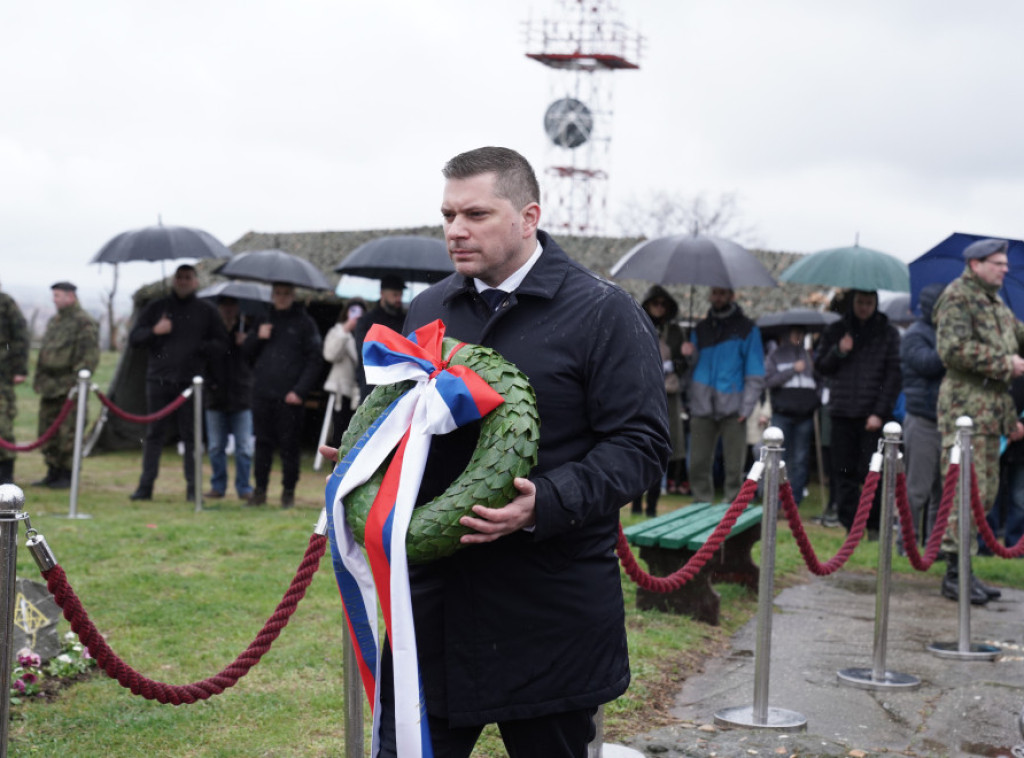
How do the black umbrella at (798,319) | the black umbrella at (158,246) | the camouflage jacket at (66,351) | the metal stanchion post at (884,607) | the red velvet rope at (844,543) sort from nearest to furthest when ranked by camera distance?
1. the red velvet rope at (844,543)
2. the metal stanchion post at (884,607)
3. the black umbrella at (158,246)
4. the camouflage jacket at (66,351)
5. the black umbrella at (798,319)

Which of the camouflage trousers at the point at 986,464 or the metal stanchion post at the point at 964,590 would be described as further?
the camouflage trousers at the point at 986,464

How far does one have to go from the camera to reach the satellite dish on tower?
103 ft

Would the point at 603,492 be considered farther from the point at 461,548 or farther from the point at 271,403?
the point at 271,403

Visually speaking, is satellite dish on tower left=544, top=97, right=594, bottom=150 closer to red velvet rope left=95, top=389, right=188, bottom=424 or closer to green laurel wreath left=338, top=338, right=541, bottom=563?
red velvet rope left=95, top=389, right=188, bottom=424

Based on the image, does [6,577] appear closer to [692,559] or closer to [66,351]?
[692,559]

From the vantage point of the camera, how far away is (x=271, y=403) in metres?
11.0

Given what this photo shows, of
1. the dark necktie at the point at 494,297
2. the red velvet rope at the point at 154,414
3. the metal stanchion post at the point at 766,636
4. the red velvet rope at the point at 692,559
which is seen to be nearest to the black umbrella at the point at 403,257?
the red velvet rope at the point at 154,414

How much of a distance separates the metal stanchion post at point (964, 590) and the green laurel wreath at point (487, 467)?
4423 millimetres

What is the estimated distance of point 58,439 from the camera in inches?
479

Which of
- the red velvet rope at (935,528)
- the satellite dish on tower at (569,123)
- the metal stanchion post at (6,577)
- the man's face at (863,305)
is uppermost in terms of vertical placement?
the satellite dish on tower at (569,123)

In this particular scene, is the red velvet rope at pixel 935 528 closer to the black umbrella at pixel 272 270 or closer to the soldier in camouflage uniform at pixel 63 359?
the black umbrella at pixel 272 270

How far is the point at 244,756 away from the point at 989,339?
205 inches

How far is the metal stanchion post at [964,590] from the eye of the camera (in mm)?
6520

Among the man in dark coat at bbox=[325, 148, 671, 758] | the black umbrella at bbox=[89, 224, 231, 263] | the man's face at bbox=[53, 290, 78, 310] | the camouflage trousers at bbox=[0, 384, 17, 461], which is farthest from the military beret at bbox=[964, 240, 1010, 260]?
the man's face at bbox=[53, 290, 78, 310]
